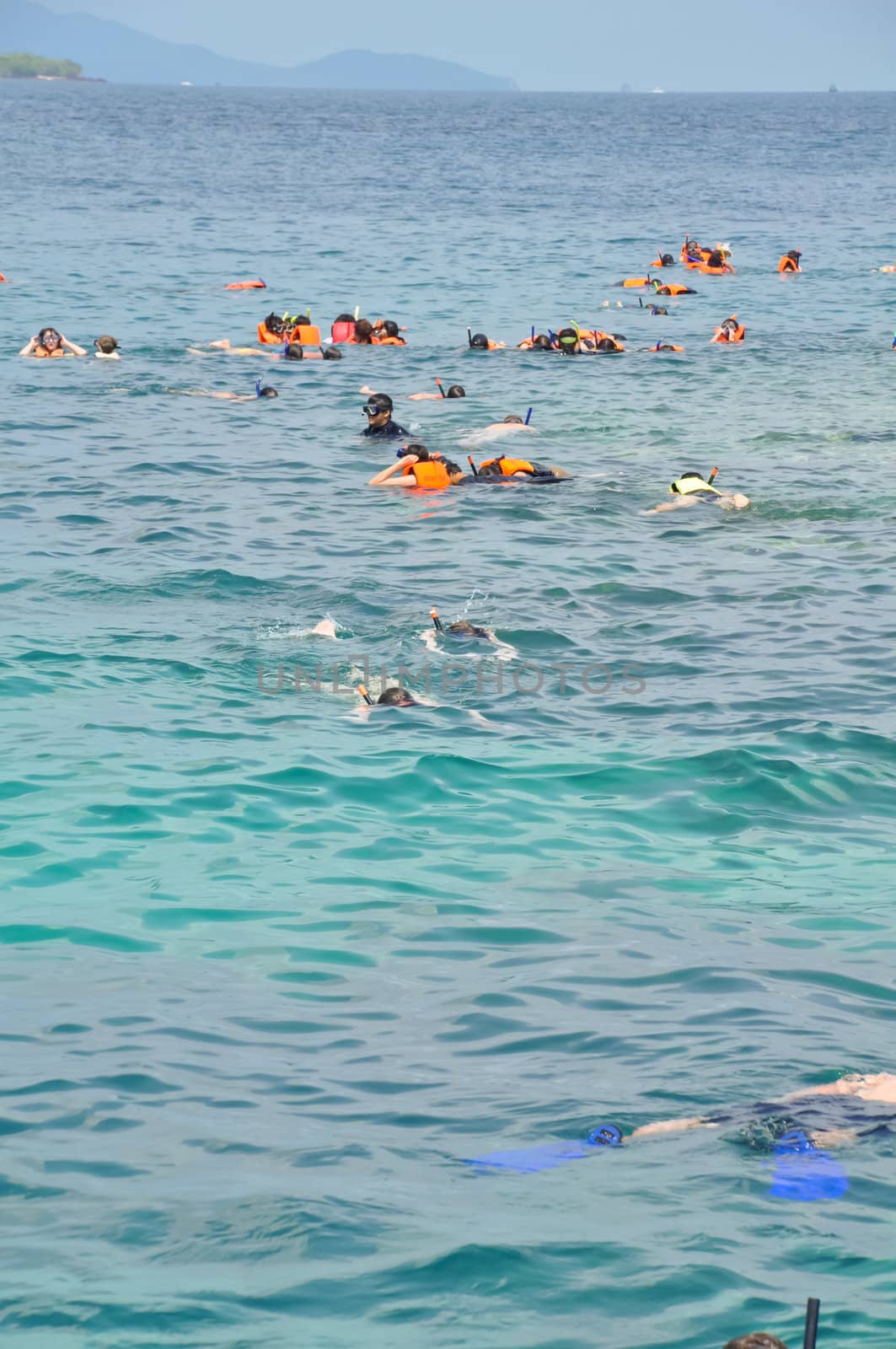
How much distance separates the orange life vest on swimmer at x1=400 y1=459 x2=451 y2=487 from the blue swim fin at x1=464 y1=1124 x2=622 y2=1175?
13887 mm

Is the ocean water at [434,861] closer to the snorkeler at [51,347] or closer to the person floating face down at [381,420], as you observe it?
the person floating face down at [381,420]

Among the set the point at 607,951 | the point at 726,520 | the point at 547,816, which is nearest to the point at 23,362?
the point at 726,520

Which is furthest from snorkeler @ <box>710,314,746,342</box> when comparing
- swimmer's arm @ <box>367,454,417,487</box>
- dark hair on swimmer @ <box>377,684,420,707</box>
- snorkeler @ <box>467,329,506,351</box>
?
dark hair on swimmer @ <box>377,684,420,707</box>

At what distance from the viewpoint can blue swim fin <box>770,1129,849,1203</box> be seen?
6.46m

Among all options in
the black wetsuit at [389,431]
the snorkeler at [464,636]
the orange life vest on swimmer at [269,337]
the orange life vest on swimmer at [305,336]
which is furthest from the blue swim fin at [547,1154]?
the orange life vest on swimmer at [269,337]

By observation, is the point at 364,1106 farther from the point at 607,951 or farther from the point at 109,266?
the point at 109,266

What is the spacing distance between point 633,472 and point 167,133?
9613cm

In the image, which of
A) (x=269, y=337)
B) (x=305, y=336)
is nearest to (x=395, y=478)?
(x=305, y=336)

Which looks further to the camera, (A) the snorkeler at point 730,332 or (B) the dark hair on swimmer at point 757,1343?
(A) the snorkeler at point 730,332

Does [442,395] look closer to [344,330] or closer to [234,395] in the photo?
[234,395]

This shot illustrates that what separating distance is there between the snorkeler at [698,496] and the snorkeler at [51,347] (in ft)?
44.7

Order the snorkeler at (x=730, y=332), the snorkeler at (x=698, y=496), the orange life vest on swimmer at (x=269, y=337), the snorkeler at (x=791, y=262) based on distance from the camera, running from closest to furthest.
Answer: the snorkeler at (x=698, y=496)
the orange life vest on swimmer at (x=269, y=337)
the snorkeler at (x=730, y=332)
the snorkeler at (x=791, y=262)

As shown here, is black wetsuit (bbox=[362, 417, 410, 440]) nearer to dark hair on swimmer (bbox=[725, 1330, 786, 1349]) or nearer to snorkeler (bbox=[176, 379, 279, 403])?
snorkeler (bbox=[176, 379, 279, 403])

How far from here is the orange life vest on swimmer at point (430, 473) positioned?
20.1m
